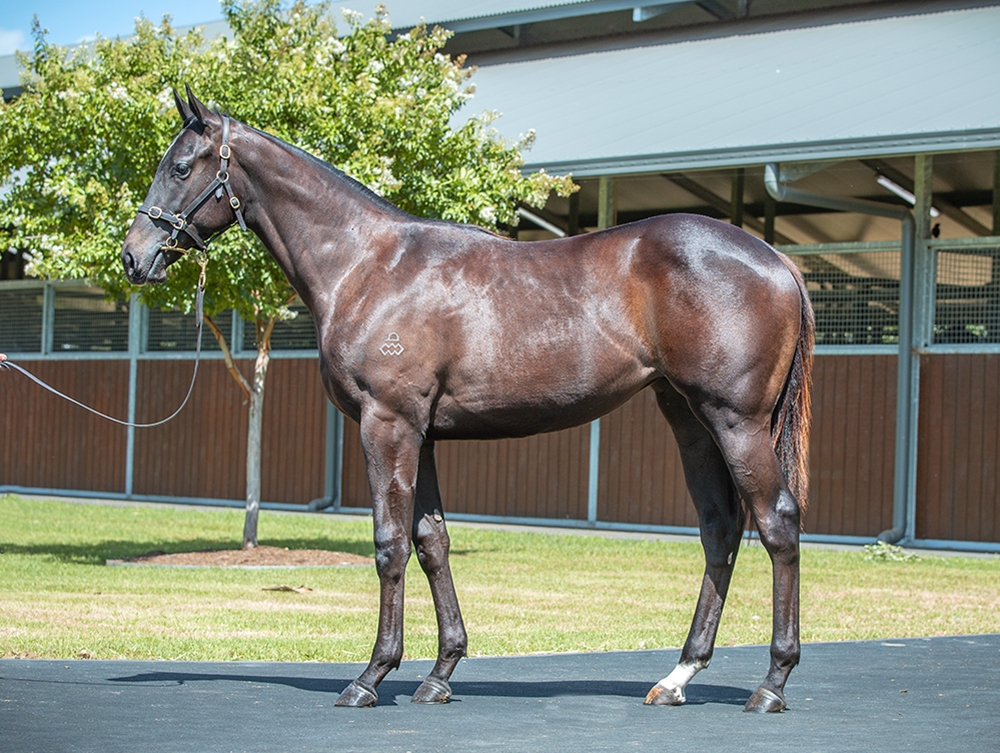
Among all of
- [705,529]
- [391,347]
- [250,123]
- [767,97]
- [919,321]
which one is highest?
[767,97]

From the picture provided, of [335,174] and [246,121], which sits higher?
[246,121]

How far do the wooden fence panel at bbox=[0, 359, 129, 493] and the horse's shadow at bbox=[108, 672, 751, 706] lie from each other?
1514cm

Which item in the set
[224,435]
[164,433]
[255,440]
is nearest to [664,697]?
[255,440]

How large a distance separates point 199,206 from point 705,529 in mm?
2617

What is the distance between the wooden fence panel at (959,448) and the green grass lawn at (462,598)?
114 cm

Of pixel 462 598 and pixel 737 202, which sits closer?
pixel 462 598

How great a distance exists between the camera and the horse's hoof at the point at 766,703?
5.22 meters

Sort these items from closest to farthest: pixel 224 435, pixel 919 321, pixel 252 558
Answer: pixel 252 558 < pixel 919 321 < pixel 224 435

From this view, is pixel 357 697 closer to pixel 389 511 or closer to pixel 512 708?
pixel 512 708

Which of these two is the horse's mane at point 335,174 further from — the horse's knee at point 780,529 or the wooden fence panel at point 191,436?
the wooden fence panel at point 191,436

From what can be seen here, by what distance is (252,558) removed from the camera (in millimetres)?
11922

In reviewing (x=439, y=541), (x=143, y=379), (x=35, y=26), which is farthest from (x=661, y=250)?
(x=143, y=379)

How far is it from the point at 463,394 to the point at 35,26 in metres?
8.92

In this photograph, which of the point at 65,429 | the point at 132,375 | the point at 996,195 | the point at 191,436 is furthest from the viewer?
the point at 65,429
